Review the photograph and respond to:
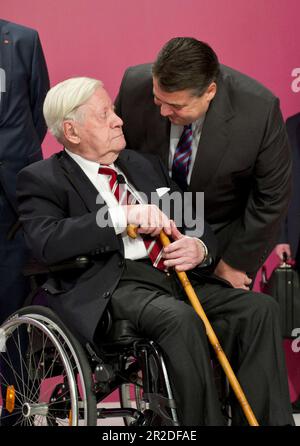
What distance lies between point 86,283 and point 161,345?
0.40 m

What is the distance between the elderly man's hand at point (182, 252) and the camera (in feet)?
9.55

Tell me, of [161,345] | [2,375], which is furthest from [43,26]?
[161,345]

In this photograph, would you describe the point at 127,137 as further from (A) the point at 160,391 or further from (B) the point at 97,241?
(A) the point at 160,391

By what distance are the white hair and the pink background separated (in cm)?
130

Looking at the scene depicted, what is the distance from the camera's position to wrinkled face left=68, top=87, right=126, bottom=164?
9.93 feet

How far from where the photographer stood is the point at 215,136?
126 inches

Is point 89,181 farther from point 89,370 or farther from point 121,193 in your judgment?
point 89,370

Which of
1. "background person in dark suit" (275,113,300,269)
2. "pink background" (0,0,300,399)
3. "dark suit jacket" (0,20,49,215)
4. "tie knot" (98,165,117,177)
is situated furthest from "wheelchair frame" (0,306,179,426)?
"background person in dark suit" (275,113,300,269)

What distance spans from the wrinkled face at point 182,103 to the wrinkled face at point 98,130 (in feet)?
0.56

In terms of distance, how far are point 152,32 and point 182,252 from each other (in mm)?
1790

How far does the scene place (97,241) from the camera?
2836 mm

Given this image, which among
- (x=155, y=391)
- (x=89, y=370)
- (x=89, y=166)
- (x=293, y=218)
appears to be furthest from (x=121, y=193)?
(x=293, y=218)

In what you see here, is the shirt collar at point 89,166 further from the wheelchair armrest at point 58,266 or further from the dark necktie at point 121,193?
the wheelchair armrest at point 58,266

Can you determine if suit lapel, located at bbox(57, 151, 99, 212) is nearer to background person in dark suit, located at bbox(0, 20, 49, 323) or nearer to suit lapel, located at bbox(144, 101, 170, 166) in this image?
suit lapel, located at bbox(144, 101, 170, 166)
